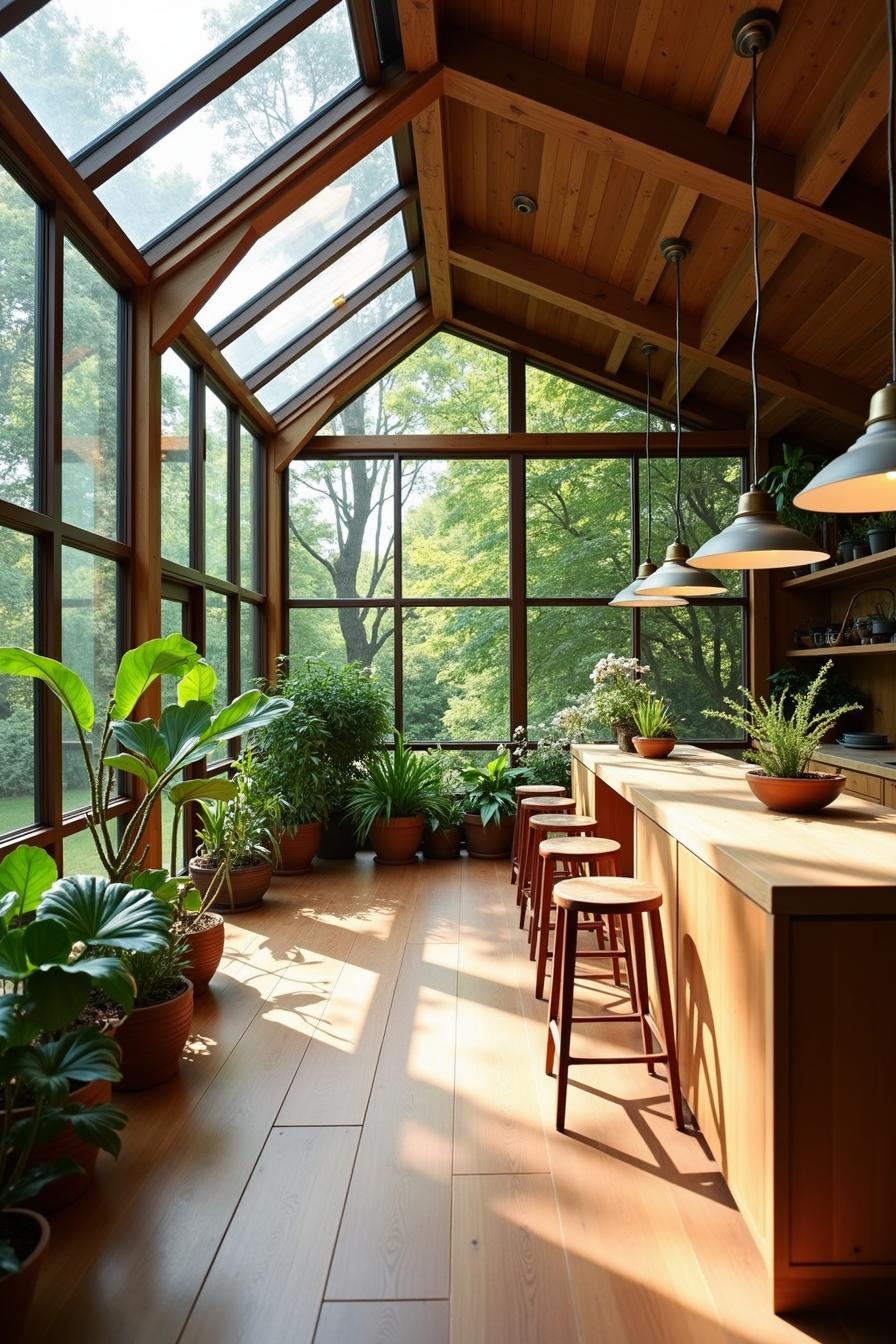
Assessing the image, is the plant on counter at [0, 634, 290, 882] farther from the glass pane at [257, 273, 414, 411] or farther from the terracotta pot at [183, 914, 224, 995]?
the glass pane at [257, 273, 414, 411]

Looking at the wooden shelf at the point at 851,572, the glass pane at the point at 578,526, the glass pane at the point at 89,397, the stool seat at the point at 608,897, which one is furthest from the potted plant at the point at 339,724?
the wooden shelf at the point at 851,572

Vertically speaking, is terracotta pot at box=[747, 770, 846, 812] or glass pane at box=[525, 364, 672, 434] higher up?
glass pane at box=[525, 364, 672, 434]

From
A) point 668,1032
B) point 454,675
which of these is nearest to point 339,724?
point 454,675

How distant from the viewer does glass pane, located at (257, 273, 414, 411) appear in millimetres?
→ 6113

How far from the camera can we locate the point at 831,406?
5.49m

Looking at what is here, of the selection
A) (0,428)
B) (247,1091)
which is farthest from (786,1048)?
(0,428)

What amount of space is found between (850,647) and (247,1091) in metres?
4.60

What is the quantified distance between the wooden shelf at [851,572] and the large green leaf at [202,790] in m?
3.93

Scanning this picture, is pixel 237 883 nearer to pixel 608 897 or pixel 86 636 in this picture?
pixel 86 636

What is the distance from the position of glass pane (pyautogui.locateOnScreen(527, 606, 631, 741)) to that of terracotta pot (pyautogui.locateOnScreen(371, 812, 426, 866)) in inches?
63.6

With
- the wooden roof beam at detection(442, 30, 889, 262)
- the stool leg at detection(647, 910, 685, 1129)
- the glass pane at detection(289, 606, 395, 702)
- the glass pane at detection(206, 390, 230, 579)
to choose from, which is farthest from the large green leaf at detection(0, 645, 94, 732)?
the glass pane at detection(289, 606, 395, 702)

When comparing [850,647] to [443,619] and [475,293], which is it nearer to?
[443,619]

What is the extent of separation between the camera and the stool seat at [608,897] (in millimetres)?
2445

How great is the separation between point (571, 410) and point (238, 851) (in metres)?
4.68
